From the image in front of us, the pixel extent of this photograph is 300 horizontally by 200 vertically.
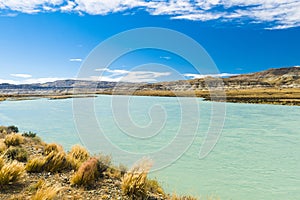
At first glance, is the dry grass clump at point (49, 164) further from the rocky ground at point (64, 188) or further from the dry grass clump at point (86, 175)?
the dry grass clump at point (86, 175)

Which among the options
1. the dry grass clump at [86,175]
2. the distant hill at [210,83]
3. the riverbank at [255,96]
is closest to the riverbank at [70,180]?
the dry grass clump at [86,175]

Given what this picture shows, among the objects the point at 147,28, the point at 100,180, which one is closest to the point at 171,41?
the point at 147,28

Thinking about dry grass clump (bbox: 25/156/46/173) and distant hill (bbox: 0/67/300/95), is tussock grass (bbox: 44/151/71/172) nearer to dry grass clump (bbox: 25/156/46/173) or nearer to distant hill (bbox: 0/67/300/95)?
dry grass clump (bbox: 25/156/46/173)

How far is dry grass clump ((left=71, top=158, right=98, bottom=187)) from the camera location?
627cm

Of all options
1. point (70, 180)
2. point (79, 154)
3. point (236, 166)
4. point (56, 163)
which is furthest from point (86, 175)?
point (236, 166)

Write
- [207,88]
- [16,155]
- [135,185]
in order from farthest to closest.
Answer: [207,88] → [16,155] → [135,185]

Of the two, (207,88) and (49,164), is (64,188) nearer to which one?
(49,164)

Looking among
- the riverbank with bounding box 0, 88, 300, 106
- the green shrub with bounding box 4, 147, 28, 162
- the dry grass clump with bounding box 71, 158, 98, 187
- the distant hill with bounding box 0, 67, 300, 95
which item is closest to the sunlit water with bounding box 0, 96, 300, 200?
the dry grass clump with bounding box 71, 158, 98, 187

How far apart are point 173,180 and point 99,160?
263 cm

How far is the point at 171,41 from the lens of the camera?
570 inches

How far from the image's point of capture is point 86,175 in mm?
6445

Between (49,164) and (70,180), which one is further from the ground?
(49,164)

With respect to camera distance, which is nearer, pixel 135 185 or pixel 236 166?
pixel 135 185

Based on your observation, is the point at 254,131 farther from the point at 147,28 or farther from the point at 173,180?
the point at 173,180
